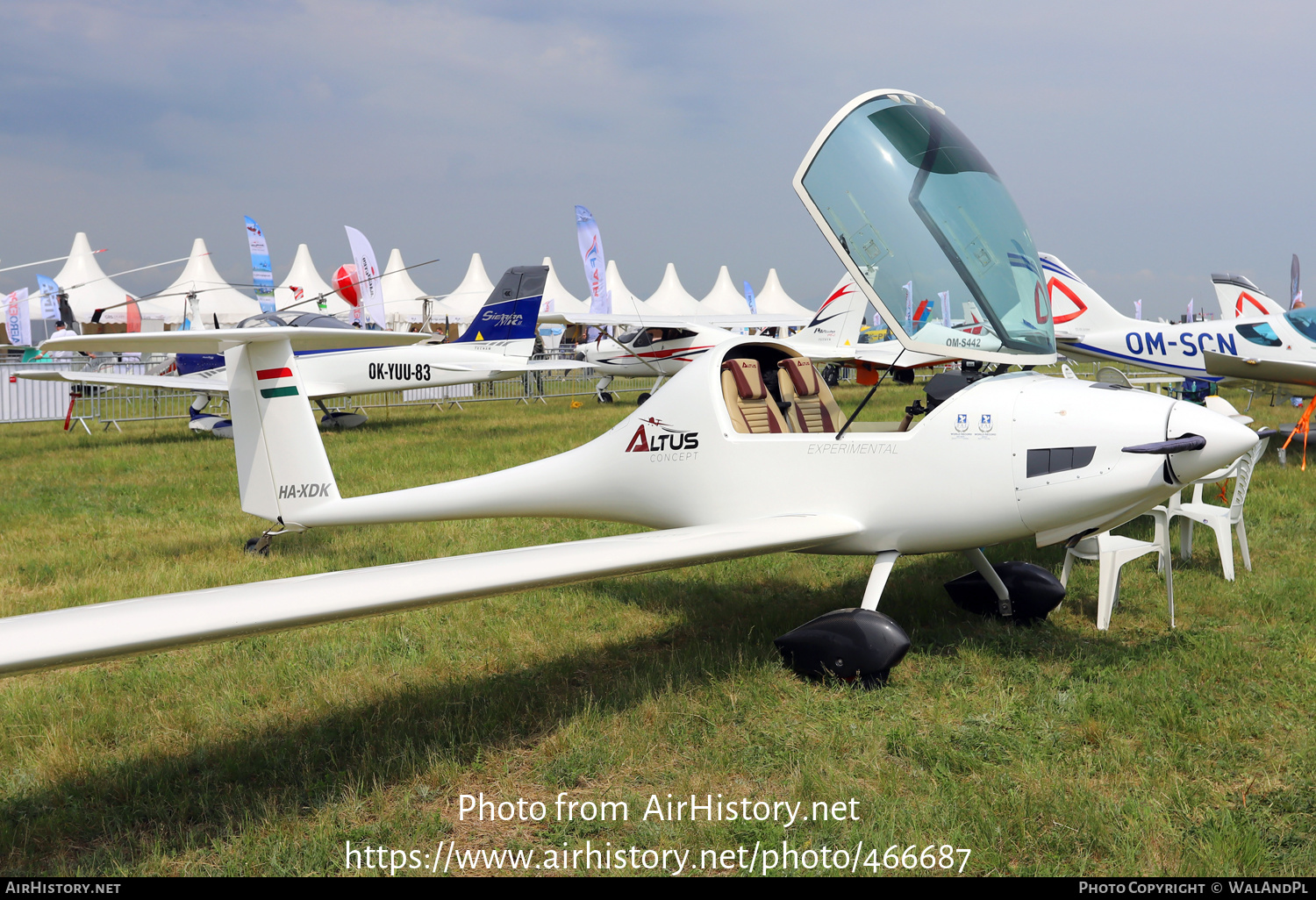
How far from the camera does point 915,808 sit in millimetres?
3277

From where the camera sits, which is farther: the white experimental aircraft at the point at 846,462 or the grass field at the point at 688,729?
the white experimental aircraft at the point at 846,462

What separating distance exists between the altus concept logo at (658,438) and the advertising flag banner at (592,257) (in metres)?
26.0

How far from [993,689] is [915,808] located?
1.30 metres

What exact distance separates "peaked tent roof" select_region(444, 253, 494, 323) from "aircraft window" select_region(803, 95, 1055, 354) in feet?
146

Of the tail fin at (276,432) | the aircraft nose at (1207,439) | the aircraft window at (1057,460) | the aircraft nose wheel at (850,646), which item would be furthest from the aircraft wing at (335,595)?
the tail fin at (276,432)

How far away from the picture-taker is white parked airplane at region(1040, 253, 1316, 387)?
446 inches

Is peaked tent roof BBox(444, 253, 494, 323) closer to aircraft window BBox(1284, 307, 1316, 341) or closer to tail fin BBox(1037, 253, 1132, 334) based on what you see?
tail fin BBox(1037, 253, 1132, 334)

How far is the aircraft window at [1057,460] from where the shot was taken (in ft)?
13.4

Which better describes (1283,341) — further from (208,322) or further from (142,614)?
(208,322)

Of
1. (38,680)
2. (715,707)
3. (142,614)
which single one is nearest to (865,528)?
(715,707)

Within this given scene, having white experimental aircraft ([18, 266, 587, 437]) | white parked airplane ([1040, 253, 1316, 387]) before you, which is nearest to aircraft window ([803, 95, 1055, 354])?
white parked airplane ([1040, 253, 1316, 387])

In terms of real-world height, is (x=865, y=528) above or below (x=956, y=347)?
below

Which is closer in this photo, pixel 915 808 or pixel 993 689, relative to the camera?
pixel 915 808

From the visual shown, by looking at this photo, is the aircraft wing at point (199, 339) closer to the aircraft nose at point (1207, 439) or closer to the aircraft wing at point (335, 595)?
the aircraft wing at point (335, 595)
